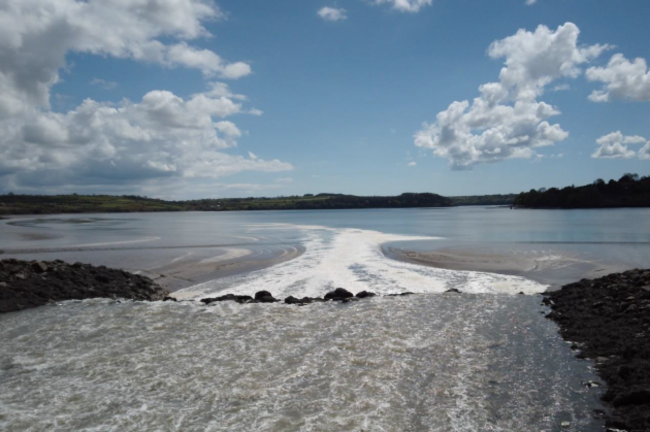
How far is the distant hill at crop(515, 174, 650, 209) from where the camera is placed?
477ft

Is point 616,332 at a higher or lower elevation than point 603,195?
lower

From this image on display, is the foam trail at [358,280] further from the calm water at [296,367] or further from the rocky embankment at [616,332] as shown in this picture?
the rocky embankment at [616,332]

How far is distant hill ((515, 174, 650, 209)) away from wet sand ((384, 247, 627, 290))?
138473 mm

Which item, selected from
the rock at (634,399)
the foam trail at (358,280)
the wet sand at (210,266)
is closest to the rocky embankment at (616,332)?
the rock at (634,399)

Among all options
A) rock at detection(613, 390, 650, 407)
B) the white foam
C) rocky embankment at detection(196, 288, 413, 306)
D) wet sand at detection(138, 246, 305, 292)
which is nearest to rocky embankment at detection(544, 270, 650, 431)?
rock at detection(613, 390, 650, 407)

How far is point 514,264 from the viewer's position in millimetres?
25469

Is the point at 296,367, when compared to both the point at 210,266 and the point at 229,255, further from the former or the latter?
the point at 229,255

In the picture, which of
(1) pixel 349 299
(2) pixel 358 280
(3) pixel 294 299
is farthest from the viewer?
(2) pixel 358 280

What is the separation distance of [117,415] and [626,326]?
1186cm

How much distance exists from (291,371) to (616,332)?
814 cm

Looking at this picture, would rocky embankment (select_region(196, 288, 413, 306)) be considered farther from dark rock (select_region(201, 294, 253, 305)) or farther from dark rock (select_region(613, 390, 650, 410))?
dark rock (select_region(613, 390, 650, 410))

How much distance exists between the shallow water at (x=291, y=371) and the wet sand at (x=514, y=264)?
8.57 metres

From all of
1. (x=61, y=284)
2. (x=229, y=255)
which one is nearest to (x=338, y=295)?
(x=61, y=284)

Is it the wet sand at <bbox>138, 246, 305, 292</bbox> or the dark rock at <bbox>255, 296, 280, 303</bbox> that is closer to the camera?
the dark rock at <bbox>255, 296, 280, 303</bbox>
